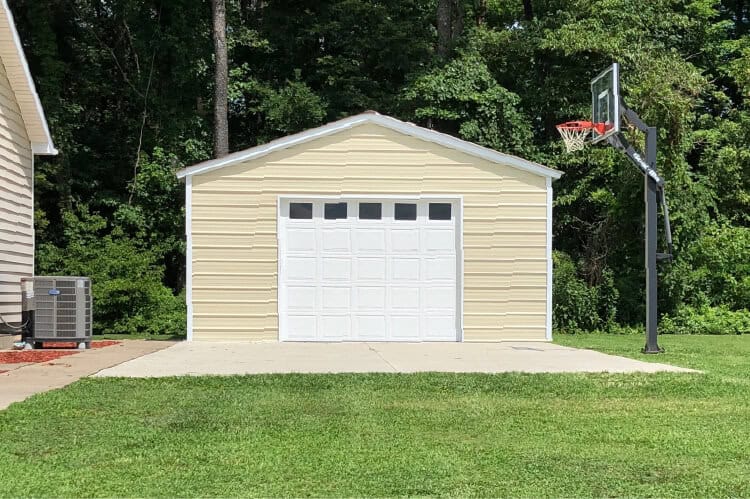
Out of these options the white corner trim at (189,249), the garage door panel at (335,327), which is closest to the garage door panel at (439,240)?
the garage door panel at (335,327)

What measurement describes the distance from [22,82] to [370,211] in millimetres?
5783

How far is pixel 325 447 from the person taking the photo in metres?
5.38

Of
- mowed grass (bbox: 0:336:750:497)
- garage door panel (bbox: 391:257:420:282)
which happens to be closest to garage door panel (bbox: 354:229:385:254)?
garage door panel (bbox: 391:257:420:282)

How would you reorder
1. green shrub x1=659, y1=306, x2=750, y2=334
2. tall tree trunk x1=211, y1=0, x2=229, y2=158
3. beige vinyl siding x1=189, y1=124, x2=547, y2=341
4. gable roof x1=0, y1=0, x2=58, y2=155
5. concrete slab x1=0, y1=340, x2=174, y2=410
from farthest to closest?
tall tree trunk x1=211, y1=0, x2=229, y2=158 < green shrub x1=659, y1=306, x2=750, y2=334 < beige vinyl siding x1=189, y1=124, x2=547, y2=341 < gable roof x1=0, y1=0, x2=58, y2=155 < concrete slab x1=0, y1=340, x2=174, y2=410

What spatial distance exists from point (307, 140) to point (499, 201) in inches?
129

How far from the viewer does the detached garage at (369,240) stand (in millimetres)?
13242

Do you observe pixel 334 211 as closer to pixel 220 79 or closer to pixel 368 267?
pixel 368 267

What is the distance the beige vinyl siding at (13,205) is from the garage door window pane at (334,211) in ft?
16.1

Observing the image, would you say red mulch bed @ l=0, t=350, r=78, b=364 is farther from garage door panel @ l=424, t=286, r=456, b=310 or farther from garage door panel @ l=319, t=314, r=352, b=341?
garage door panel @ l=424, t=286, r=456, b=310

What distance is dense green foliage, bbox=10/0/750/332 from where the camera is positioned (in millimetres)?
17297

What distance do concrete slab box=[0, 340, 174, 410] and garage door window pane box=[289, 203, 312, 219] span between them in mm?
2909

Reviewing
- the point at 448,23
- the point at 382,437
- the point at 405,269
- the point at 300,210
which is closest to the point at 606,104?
the point at 405,269

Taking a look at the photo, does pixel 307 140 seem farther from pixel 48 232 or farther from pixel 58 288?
pixel 48 232

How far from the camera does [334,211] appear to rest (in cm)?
1345
